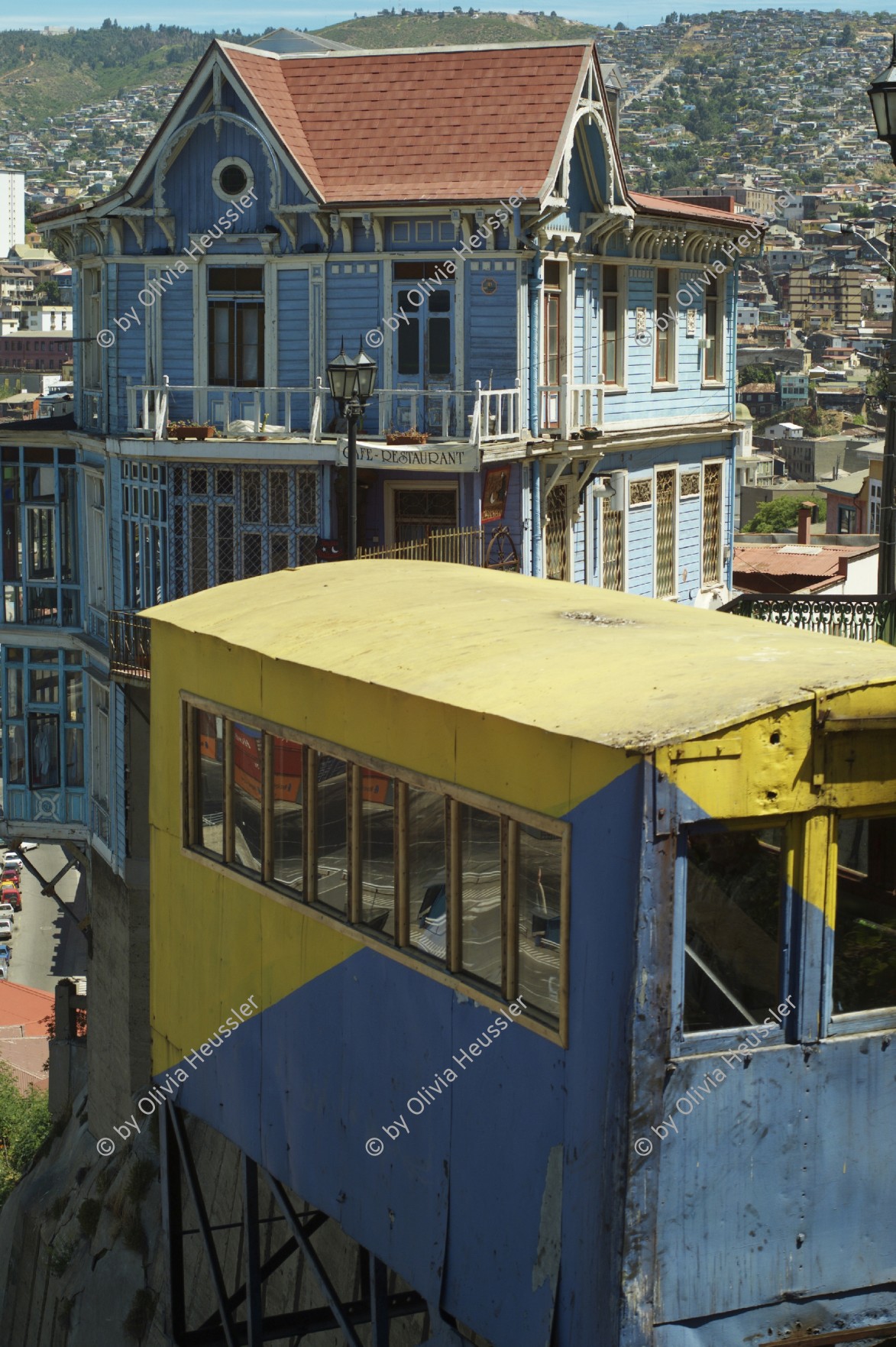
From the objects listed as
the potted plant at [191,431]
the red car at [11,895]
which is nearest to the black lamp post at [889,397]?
the potted plant at [191,431]

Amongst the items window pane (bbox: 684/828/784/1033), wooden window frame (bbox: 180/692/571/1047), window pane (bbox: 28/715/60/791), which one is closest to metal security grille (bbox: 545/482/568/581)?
window pane (bbox: 28/715/60/791)

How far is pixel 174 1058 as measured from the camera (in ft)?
40.7

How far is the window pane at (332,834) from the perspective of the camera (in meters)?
10.5

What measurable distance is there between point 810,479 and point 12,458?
11604cm

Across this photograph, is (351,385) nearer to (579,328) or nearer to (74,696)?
(579,328)

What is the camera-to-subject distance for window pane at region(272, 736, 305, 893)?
10.9 metres

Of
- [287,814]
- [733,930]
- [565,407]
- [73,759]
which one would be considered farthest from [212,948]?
[73,759]

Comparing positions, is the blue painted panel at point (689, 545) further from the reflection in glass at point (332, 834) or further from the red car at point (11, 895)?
the red car at point (11, 895)

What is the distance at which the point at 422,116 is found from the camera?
22.8m

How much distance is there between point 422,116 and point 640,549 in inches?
276

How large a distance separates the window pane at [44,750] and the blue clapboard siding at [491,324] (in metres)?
7.83

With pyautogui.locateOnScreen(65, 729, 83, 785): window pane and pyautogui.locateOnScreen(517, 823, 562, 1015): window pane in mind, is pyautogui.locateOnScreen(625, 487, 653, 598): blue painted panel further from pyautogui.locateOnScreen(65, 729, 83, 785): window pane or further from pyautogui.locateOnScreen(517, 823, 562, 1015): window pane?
pyautogui.locateOnScreen(517, 823, 562, 1015): window pane

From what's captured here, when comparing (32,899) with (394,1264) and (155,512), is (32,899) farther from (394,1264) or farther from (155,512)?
(394,1264)

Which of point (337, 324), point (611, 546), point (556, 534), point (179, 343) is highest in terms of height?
point (337, 324)
